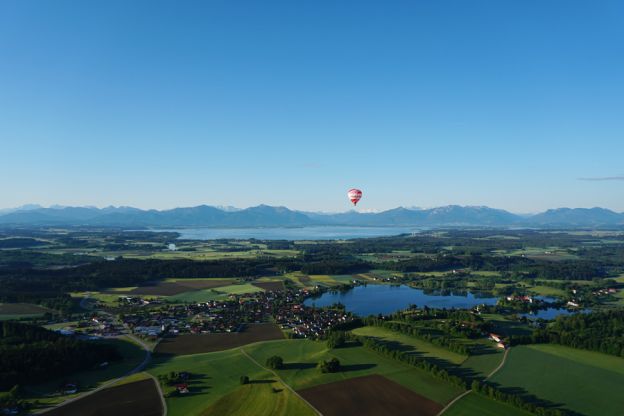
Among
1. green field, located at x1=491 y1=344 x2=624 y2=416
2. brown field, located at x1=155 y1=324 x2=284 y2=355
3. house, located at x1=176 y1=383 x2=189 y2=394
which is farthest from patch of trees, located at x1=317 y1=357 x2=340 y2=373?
green field, located at x1=491 y1=344 x2=624 y2=416

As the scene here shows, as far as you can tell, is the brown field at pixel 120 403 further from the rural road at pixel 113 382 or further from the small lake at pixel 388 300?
the small lake at pixel 388 300

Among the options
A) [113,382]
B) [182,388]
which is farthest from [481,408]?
[113,382]

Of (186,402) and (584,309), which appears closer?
(186,402)

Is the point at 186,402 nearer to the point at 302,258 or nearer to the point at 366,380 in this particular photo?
the point at 366,380

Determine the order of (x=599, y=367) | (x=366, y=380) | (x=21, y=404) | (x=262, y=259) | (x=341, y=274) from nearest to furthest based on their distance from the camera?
(x=21, y=404), (x=366, y=380), (x=599, y=367), (x=341, y=274), (x=262, y=259)

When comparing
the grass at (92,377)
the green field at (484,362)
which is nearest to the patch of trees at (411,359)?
the green field at (484,362)

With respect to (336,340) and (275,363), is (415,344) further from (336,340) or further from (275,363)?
(275,363)

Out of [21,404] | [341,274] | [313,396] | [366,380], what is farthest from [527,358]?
[341,274]
